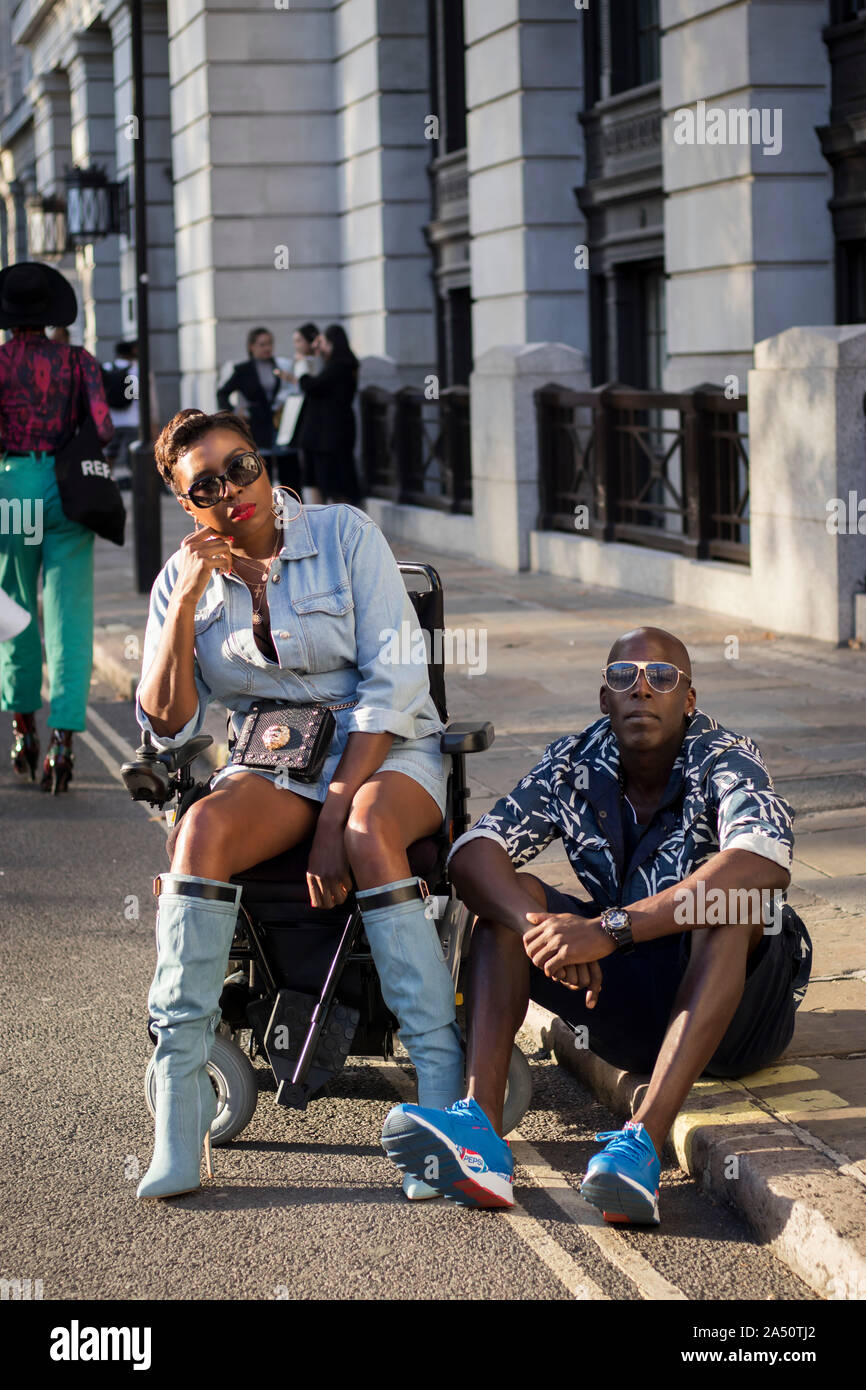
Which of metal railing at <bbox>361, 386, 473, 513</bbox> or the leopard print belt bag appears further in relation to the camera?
metal railing at <bbox>361, 386, 473, 513</bbox>

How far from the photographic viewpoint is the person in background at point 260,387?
61.2 ft

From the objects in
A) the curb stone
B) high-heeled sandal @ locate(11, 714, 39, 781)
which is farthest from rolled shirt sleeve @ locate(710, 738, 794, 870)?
high-heeled sandal @ locate(11, 714, 39, 781)

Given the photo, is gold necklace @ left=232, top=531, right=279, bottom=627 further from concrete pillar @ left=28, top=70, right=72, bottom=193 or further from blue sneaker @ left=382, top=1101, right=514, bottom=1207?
concrete pillar @ left=28, top=70, right=72, bottom=193

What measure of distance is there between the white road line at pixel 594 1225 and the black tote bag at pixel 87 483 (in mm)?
4332

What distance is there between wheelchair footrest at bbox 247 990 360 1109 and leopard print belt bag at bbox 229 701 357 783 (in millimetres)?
547

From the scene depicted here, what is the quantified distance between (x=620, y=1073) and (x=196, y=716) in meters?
1.39

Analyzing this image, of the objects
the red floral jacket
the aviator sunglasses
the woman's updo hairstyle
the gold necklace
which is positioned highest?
the red floral jacket

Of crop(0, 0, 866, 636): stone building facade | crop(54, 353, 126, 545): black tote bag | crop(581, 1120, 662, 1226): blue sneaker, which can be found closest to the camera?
crop(581, 1120, 662, 1226): blue sneaker

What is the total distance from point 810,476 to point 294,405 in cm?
838

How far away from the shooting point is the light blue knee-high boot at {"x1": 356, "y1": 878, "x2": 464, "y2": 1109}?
4.13 meters

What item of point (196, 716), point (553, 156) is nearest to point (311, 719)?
point (196, 716)

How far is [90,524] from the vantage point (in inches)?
316

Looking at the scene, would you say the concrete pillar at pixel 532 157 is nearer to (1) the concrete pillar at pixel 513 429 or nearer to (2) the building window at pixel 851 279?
(1) the concrete pillar at pixel 513 429
